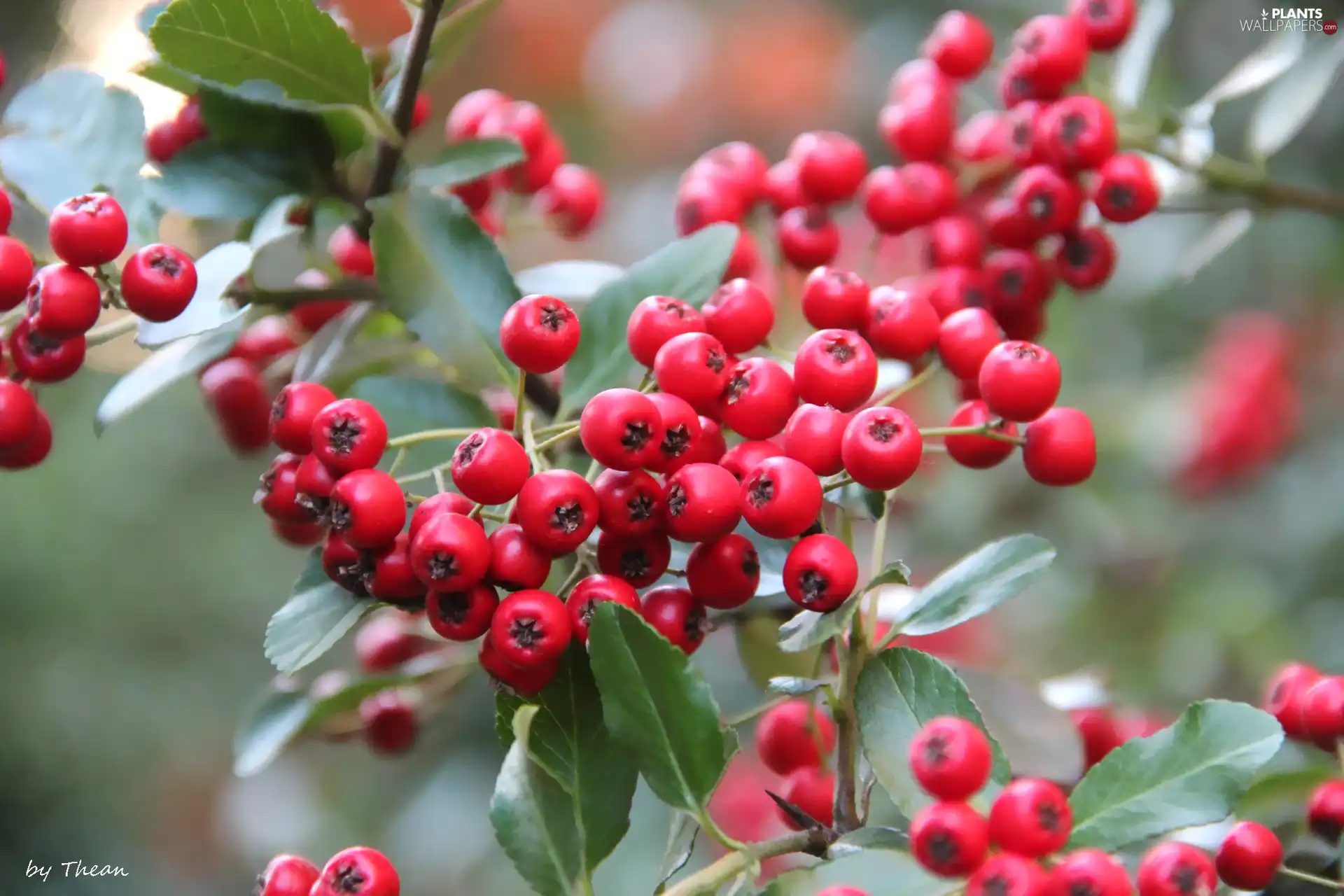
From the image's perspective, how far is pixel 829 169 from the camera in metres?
1.21

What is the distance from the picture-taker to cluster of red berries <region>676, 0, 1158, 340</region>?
3.79ft

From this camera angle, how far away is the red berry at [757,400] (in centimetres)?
80

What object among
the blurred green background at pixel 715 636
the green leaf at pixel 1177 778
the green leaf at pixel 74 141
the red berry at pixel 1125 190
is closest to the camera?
the green leaf at pixel 1177 778

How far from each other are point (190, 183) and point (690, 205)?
18.4 inches

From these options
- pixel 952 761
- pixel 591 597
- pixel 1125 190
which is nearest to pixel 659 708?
pixel 591 597

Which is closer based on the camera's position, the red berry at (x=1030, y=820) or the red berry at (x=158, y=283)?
the red berry at (x=1030, y=820)

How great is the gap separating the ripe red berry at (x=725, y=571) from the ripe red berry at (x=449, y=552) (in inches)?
5.6

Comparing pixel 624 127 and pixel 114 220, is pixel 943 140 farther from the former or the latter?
pixel 624 127

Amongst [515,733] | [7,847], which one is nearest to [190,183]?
[515,733]

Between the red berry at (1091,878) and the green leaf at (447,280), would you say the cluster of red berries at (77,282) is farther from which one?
the red berry at (1091,878)

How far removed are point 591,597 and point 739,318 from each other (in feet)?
0.83

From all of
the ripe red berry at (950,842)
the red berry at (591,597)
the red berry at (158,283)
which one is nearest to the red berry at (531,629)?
the red berry at (591,597)

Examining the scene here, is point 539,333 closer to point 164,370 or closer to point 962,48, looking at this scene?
point 164,370

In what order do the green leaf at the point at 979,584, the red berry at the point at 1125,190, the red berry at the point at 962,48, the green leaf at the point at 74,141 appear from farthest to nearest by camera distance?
the red berry at the point at 962,48
the red berry at the point at 1125,190
the green leaf at the point at 74,141
the green leaf at the point at 979,584
